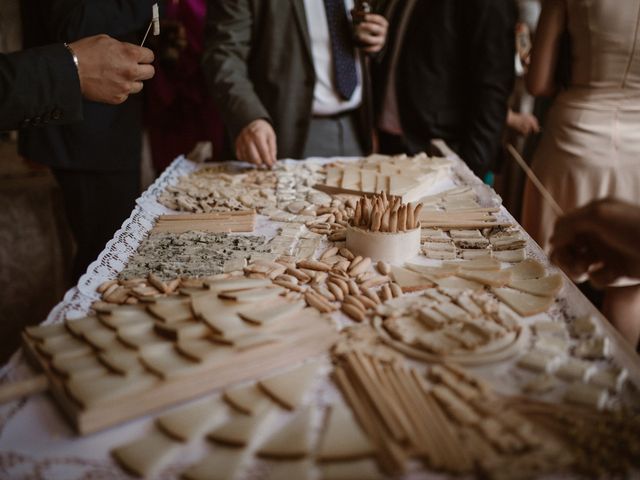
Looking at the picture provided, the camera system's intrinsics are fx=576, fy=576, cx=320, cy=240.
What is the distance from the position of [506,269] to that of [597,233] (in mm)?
367

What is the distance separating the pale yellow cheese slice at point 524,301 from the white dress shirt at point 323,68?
1818 mm

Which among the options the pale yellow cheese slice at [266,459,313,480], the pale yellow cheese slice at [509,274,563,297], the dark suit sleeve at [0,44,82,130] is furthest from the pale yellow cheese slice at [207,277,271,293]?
the dark suit sleeve at [0,44,82,130]

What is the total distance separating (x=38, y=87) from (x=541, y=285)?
1403 millimetres

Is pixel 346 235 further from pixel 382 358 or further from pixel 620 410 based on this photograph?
pixel 620 410

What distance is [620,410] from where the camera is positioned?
0.95m

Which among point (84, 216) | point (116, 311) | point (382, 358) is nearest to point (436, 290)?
point (382, 358)

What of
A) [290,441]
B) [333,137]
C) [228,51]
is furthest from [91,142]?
[290,441]

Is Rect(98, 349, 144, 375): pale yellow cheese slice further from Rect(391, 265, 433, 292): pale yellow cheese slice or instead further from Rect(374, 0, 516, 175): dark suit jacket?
Rect(374, 0, 516, 175): dark suit jacket

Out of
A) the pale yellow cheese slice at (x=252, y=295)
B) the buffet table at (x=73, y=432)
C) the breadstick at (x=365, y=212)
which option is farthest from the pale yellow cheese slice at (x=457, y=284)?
the pale yellow cheese slice at (x=252, y=295)

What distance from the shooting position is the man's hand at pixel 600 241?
1.09 metres

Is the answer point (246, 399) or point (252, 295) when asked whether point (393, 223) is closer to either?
point (252, 295)

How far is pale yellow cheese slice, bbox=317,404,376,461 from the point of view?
854mm

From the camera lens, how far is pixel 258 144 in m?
2.42

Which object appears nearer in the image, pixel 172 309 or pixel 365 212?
pixel 172 309
